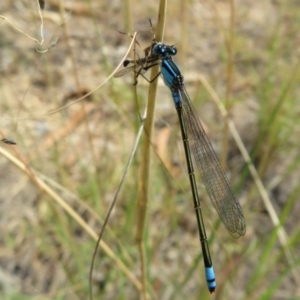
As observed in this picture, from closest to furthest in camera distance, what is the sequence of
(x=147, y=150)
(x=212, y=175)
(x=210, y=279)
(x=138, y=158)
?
(x=147, y=150)
(x=210, y=279)
(x=212, y=175)
(x=138, y=158)

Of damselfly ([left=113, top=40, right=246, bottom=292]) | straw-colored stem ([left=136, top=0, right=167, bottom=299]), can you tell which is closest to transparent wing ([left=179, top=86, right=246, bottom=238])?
damselfly ([left=113, top=40, right=246, bottom=292])

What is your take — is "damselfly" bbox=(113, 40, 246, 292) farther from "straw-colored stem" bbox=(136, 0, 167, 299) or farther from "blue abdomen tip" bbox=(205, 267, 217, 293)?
"straw-colored stem" bbox=(136, 0, 167, 299)

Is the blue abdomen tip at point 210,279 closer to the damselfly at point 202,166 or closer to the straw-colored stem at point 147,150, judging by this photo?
the damselfly at point 202,166

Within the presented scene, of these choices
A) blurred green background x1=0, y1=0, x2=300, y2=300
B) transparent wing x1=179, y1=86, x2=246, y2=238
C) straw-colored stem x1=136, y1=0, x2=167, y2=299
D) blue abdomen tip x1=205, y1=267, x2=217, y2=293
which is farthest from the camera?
blurred green background x1=0, y1=0, x2=300, y2=300

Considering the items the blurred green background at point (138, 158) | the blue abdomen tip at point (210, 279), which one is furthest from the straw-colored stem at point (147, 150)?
the blurred green background at point (138, 158)

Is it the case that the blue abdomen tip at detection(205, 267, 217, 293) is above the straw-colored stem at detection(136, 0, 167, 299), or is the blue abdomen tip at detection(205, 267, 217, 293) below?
below

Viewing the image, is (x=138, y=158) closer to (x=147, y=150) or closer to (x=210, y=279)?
(x=210, y=279)

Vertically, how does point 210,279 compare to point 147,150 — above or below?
below

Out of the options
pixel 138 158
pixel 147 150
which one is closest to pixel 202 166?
pixel 138 158
